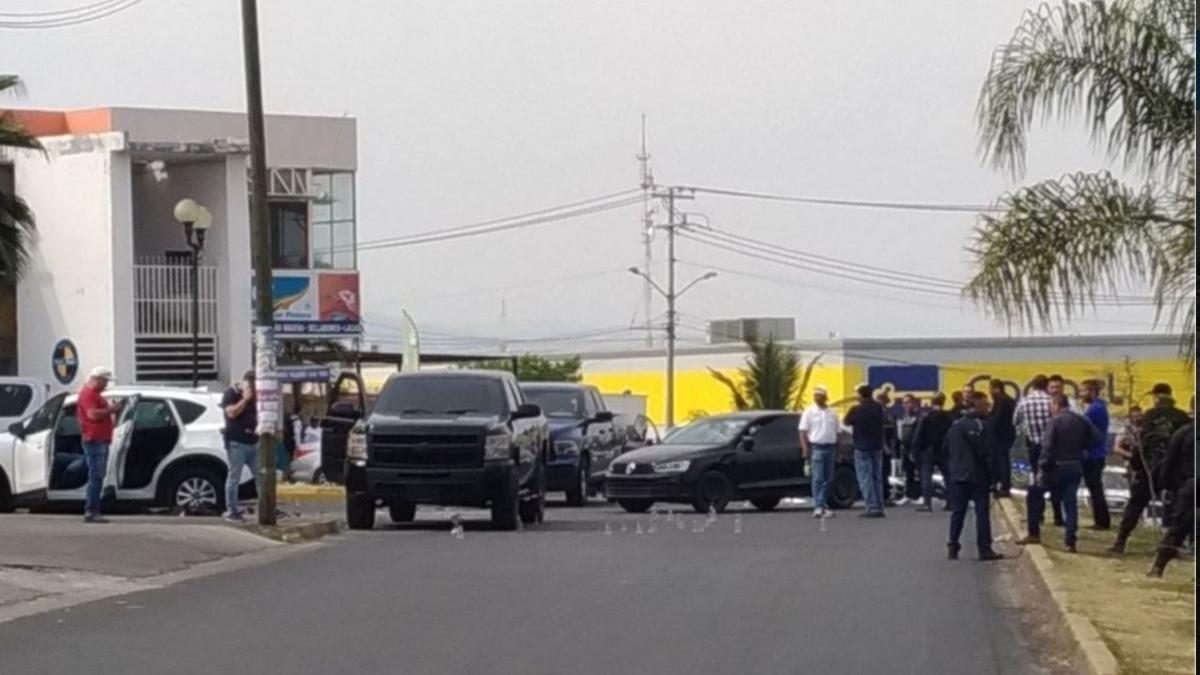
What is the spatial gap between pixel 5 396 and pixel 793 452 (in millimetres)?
12648

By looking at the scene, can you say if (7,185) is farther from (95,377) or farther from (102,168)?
(95,377)

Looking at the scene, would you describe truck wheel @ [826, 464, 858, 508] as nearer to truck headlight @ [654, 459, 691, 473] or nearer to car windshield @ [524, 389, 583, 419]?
truck headlight @ [654, 459, 691, 473]

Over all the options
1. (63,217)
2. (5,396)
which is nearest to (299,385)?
(63,217)

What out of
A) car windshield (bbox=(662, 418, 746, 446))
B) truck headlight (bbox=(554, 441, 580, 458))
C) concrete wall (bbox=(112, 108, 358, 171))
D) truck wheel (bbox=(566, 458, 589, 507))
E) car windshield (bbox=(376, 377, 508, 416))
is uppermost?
concrete wall (bbox=(112, 108, 358, 171))

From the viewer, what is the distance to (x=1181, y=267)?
1770 cm

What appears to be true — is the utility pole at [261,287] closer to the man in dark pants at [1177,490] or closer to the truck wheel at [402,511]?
the truck wheel at [402,511]

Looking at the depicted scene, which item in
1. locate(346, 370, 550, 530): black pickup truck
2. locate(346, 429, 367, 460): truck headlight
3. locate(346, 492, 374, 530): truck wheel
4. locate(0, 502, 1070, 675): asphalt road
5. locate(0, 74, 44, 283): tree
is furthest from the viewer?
locate(0, 74, 44, 283): tree

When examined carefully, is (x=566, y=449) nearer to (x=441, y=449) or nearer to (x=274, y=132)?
(x=441, y=449)

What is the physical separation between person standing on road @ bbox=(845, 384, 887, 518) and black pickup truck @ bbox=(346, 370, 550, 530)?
483cm

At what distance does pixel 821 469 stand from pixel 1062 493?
6711 millimetres

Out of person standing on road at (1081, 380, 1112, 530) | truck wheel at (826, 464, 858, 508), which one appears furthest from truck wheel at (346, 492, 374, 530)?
truck wheel at (826, 464, 858, 508)

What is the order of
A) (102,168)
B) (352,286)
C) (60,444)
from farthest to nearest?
(352,286)
(102,168)
(60,444)

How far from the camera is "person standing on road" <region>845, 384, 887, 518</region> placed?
2723 centimetres

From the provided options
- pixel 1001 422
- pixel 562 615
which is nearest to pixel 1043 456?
pixel 1001 422
